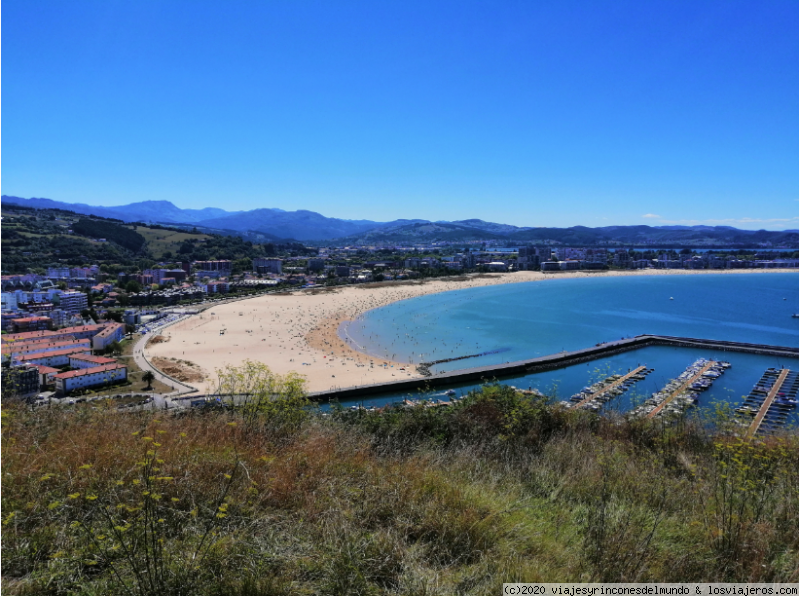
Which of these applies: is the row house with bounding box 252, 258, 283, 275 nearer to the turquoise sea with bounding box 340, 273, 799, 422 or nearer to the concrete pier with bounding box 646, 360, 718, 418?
the turquoise sea with bounding box 340, 273, 799, 422

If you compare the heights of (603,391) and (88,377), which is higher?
(603,391)

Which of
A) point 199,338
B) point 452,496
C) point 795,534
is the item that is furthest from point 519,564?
point 199,338

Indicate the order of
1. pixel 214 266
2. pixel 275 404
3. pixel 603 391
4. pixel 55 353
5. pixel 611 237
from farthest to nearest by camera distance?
pixel 611 237 < pixel 214 266 < pixel 55 353 < pixel 603 391 < pixel 275 404

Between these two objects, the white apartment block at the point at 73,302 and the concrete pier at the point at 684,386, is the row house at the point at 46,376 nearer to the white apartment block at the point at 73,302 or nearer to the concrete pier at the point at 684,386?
the white apartment block at the point at 73,302

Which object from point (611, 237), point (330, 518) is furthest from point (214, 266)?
point (611, 237)

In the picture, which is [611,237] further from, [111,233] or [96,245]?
[96,245]
